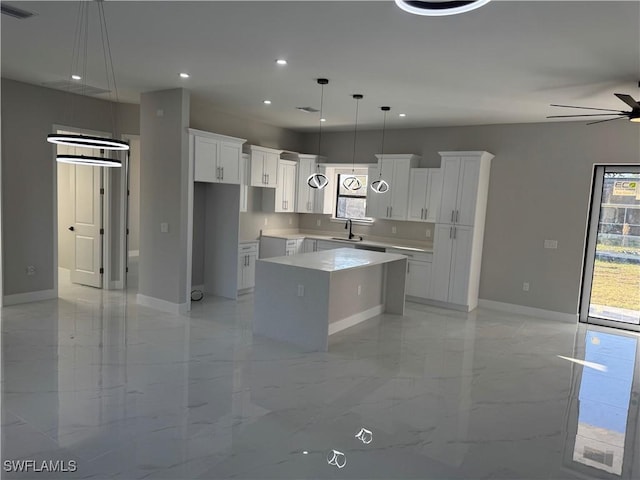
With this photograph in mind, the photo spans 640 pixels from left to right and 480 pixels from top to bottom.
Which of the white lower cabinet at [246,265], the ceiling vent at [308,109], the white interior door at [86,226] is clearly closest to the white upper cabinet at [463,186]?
the ceiling vent at [308,109]

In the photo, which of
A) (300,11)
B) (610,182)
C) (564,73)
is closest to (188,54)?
(300,11)

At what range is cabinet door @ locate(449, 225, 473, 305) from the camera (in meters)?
6.56

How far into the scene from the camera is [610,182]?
612 cm

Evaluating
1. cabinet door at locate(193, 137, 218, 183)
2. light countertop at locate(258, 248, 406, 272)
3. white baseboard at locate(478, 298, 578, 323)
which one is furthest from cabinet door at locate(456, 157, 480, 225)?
cabinet door at locate(193, 137, 218, 183)

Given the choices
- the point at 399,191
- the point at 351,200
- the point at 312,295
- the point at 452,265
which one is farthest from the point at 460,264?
the point at 312,295

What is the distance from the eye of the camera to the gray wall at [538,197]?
6.12 meters

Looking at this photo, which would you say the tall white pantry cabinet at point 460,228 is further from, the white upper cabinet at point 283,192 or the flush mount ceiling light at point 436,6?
the flush mount ceiling light at point 436,6

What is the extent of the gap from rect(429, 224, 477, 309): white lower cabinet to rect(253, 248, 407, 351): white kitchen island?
3.89 feet

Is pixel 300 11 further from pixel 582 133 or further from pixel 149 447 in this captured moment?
pixel 582 133

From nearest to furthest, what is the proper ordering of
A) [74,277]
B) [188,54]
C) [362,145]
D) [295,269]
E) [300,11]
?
1. [300,11]
2. [188,54]
3. [295,269]
4. [74,277]
5. [362,145]

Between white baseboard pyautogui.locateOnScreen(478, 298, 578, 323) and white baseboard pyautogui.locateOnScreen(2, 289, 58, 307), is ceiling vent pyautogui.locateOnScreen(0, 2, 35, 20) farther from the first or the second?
white baseboard pyautogui.locateOnScreen(478, 298, 578, 323)

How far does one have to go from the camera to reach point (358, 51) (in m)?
3.76

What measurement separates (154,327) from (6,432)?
2322 millimetres

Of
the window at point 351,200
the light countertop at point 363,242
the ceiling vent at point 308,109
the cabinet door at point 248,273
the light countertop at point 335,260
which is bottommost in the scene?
the cabinet door at point 248,273
